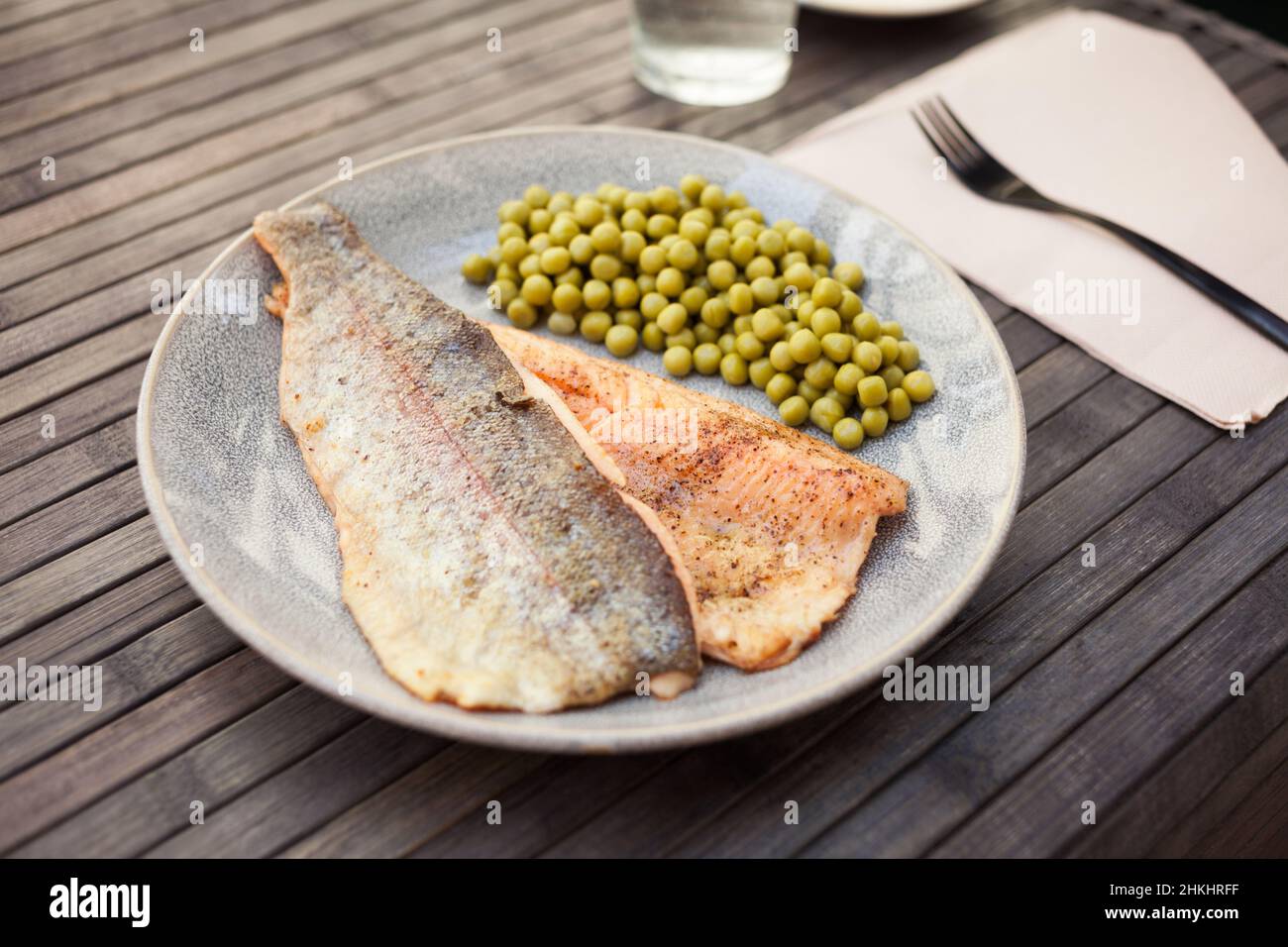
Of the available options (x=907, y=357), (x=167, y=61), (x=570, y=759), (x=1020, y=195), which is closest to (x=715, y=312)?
(x=907, y=357)

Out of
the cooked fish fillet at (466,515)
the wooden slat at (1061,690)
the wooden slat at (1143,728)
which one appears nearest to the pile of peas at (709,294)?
the cooked fish fillet at (466,515)

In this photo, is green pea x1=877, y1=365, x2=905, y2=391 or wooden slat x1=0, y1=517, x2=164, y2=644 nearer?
wooden slat x1=0, y1=517, x2=164, y2=644

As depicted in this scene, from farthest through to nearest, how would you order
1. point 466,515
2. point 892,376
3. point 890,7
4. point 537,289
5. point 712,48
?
point 890,7, point 712,48, point 537,289, point 892,376, point 466,515

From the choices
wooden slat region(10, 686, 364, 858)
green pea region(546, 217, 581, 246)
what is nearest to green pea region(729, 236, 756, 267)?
green pea region(546, 217, 581, 246)

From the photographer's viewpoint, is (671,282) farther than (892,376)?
Yes

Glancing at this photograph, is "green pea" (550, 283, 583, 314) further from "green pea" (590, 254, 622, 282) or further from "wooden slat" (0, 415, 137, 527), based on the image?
"wooden slat" (0, 415, 137, 527)

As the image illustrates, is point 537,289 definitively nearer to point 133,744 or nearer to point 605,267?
point 605,267
